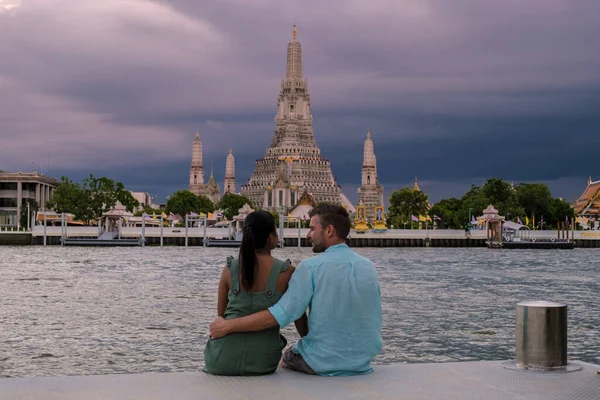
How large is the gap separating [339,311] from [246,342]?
959 millimetres

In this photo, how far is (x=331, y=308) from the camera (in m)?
9.26

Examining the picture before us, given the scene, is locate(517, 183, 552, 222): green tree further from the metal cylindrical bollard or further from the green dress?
the green dress

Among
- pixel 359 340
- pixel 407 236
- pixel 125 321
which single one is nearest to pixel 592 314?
pixel 125 321

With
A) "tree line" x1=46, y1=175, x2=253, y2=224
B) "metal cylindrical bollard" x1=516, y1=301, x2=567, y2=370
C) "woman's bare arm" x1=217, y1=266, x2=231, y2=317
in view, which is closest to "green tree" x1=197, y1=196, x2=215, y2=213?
"tree line" x1=46, y1=175, x2=253, y2=224

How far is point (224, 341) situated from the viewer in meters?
9.14

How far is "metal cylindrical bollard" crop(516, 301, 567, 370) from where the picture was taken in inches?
395

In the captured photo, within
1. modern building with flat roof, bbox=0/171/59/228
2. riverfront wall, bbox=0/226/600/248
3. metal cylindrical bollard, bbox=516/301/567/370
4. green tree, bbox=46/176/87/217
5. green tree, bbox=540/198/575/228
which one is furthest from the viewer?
green tree, bbox=540/198/575/228

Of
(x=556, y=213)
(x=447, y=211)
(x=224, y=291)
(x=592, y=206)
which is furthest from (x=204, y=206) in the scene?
(x=224, y=291)

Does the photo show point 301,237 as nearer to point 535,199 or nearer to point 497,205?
point 497,205

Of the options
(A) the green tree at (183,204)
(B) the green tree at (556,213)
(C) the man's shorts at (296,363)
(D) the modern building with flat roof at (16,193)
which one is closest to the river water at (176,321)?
(C) the man's shorts at (296,363)

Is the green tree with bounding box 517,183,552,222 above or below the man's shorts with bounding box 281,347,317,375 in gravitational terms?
above

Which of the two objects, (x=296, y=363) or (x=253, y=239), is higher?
(x=253, y=239)

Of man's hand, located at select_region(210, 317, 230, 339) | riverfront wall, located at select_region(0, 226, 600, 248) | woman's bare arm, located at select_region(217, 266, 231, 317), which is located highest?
woman's bare arm, located at select_region(217, 266, 231, 317)

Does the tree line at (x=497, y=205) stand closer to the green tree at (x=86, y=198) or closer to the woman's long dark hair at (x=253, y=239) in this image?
the green tree at (x=86, y=198)
